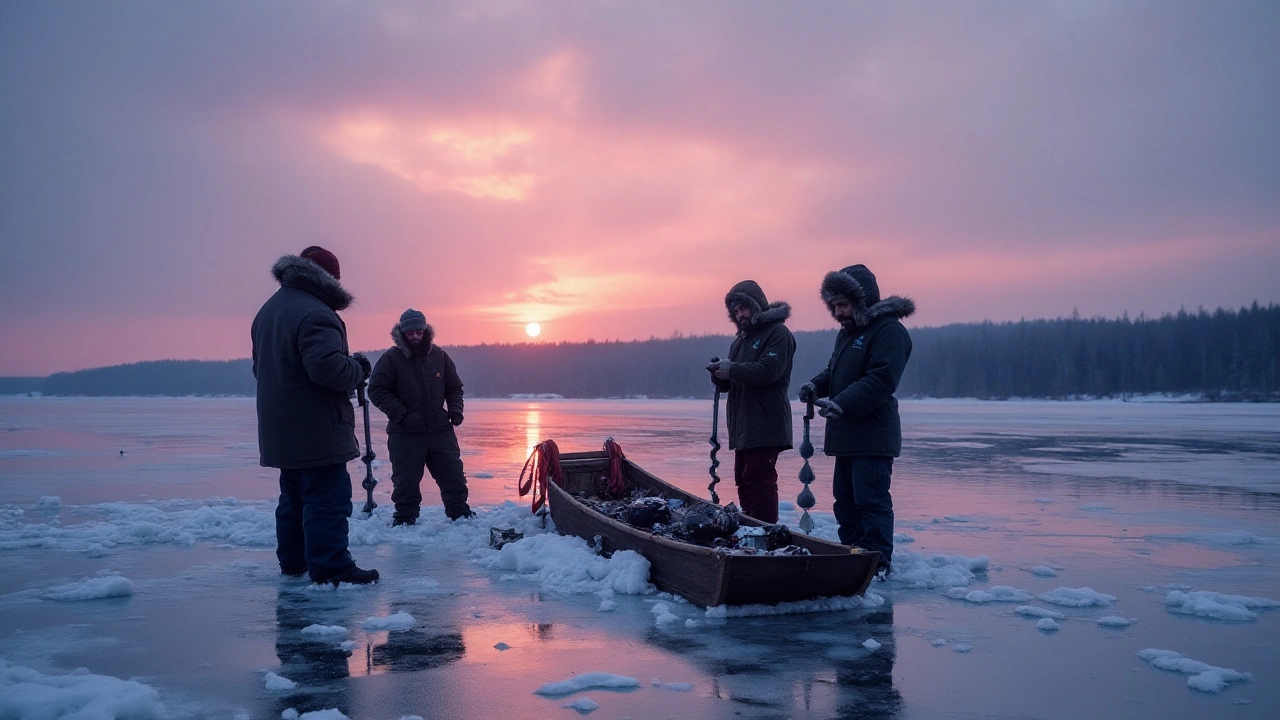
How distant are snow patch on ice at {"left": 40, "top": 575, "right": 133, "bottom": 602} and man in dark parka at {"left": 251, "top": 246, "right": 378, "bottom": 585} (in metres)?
1.11

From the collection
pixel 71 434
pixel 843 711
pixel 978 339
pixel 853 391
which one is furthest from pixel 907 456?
pixel 978 339

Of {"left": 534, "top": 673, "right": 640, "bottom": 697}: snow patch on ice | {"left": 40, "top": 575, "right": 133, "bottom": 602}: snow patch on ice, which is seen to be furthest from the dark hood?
{"left": 40, "top": 575, "right": 133, "bottom": 602}: snow patch on ice

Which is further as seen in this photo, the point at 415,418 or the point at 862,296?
the point at 415,418

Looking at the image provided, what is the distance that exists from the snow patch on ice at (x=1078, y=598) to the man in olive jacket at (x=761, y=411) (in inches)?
80.3

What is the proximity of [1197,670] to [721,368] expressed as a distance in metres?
3.61

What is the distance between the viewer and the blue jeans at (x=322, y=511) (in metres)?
5.47

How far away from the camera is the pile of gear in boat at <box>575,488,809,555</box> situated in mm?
5293

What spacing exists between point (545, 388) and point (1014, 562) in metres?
124

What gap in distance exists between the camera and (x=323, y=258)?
5766 mm

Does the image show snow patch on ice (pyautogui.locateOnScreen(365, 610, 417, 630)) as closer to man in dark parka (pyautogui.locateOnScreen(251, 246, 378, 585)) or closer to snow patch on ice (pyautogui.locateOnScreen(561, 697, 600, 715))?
man in dark parka (pyautogui.locateOnScreen(251, 246, 378, 585))

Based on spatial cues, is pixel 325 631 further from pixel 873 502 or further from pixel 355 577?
pixel 873 502

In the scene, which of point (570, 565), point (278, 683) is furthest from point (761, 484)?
point (278, 683)

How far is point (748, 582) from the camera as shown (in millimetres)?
4797

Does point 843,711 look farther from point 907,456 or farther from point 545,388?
point 545,388
